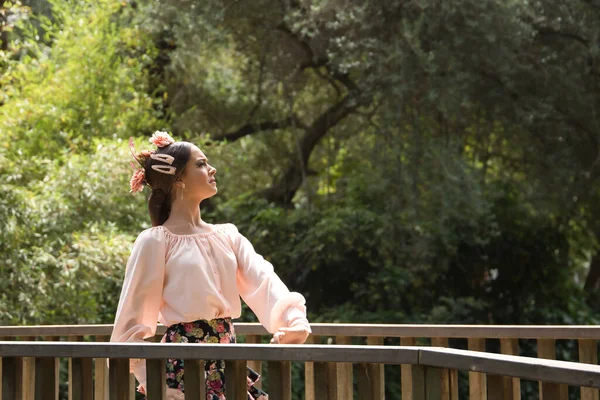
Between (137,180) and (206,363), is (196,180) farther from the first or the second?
(206,363)

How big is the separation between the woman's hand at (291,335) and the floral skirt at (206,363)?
0.65 feet

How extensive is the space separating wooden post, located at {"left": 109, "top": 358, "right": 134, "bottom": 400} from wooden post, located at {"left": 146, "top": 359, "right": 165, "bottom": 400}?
133mm

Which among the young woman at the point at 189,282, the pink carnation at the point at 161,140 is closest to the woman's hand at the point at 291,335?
the young woman at the point at 189,282

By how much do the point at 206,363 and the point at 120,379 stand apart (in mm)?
324

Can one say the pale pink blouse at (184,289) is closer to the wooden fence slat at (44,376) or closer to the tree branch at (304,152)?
the wooden fence slat at (44,376)

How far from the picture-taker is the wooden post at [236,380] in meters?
2.92

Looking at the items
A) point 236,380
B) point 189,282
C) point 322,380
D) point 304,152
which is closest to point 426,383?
point 322,380

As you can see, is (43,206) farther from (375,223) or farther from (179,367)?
(179,367)

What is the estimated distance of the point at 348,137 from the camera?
1053cm

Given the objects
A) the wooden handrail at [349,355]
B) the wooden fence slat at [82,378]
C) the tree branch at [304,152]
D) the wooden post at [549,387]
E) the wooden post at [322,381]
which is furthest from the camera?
the tree branch at [304,152]

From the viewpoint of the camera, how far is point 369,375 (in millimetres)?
2854

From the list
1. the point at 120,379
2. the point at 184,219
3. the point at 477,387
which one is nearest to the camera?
the point at 120,379

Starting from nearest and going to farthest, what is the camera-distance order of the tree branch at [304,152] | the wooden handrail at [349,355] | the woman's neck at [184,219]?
the wooden handrail at [349,355]
the woman's neck at [184,219]
the tree branch at [304,152]

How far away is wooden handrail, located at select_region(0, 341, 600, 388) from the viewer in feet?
7.55
